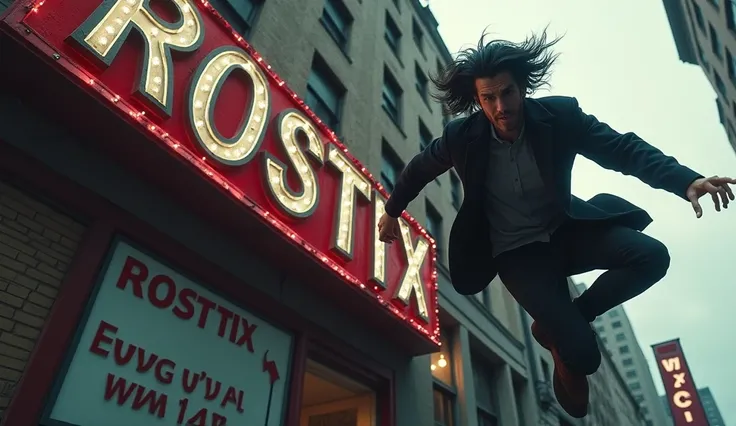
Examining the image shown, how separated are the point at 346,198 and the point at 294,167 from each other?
4.18 ft

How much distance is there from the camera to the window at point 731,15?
50.4ft

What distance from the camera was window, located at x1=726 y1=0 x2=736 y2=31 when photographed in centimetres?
1536

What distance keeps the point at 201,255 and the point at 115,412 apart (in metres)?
1.88

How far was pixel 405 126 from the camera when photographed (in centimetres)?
1436

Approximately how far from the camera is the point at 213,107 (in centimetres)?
560

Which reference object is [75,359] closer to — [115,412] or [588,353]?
[115,412]

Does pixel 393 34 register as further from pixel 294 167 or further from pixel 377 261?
pixel 294 167


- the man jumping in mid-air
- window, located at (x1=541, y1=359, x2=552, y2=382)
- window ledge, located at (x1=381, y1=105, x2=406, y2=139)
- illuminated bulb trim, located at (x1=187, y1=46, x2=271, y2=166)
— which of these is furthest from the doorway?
window, located at (x1=541, y1=359, x2=552, y2=382)

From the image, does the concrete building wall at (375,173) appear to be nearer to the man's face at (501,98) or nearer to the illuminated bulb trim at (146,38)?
the illuminated bulb trim at (146,38)

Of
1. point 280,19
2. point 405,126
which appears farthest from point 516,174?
point 405,126

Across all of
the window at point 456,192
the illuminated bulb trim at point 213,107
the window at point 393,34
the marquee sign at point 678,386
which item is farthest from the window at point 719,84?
the illuminated bulb trim at point 213,107

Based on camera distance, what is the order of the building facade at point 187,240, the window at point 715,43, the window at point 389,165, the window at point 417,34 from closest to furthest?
the building facade at point 187,240 < the window at point 389,165 < the window at point 417,34 < the window at point 715,43

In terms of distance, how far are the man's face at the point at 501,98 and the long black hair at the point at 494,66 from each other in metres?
0.03

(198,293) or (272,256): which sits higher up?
(272,256)
